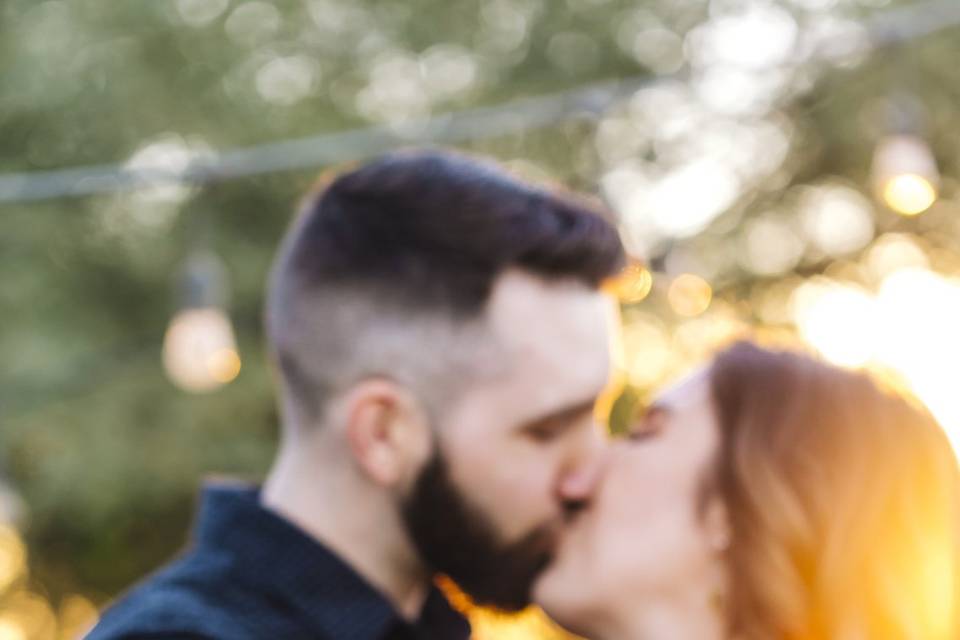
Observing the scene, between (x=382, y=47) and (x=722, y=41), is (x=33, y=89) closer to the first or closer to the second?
(x=382, y=47)

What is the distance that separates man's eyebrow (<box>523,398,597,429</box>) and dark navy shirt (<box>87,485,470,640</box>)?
421mm

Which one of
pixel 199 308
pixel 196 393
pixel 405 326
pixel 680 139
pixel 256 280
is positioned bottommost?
pixel 196 393

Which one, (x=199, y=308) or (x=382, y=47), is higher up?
(x=199, y=308)

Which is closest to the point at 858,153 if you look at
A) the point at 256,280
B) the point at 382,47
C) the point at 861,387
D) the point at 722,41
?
the point at 722,41

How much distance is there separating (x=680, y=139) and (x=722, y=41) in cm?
86

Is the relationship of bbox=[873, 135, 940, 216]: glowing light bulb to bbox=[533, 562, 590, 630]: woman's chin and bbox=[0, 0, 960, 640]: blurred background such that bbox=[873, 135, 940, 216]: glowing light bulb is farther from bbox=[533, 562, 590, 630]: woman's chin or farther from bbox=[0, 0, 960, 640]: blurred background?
bbox=[0, 0, 960, 640]: blurred background

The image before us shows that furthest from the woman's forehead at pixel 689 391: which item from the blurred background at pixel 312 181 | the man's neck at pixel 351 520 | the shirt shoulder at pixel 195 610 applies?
the blurred background at pixel 312 181

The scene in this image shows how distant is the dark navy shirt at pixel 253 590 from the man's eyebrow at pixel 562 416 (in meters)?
0.42

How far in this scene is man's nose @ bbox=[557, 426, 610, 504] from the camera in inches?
105

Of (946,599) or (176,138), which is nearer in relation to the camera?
(946,599)

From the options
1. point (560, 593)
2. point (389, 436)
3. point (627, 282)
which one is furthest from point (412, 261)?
point (560, 593)

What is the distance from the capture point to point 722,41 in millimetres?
11195

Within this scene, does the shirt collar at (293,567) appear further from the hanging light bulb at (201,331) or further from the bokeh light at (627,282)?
the hanging light bulb at (201,331)

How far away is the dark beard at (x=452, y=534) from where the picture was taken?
252 cm
